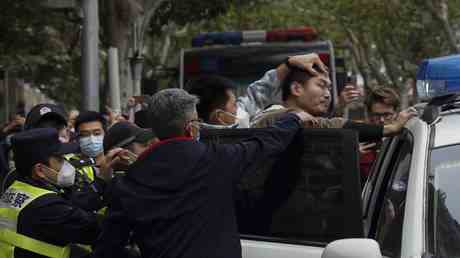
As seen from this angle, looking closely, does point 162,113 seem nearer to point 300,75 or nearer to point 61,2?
point 300,75

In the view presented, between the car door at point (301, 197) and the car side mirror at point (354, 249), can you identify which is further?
the car door at point (301, 197)

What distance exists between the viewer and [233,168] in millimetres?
4496

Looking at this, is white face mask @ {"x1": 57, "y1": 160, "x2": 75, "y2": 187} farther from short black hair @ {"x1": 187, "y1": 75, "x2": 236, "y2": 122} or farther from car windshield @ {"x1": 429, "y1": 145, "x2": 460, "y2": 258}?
car windshield @ {"x1": 429, "y1": 145, "x2": 460, "y2": 258}

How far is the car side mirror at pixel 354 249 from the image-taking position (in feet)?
12.3

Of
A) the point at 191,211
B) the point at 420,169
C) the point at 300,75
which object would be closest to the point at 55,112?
the point at 300,75

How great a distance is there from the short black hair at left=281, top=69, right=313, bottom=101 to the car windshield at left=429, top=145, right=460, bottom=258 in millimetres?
949

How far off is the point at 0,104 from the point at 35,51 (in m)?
7.72

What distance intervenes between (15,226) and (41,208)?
192mm

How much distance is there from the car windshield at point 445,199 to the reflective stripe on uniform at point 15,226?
5.88ft

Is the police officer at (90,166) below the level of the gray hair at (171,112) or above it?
below

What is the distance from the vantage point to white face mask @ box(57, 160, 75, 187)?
209 inches

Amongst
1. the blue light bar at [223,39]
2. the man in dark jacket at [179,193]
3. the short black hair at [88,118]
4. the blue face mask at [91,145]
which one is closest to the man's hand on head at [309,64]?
the man in dark jacket at [179,193]

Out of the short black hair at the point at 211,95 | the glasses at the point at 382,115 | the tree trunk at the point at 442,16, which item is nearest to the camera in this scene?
the short black hair at the point at 211,95

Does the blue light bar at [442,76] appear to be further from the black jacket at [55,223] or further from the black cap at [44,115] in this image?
the black cap at [44,115]
